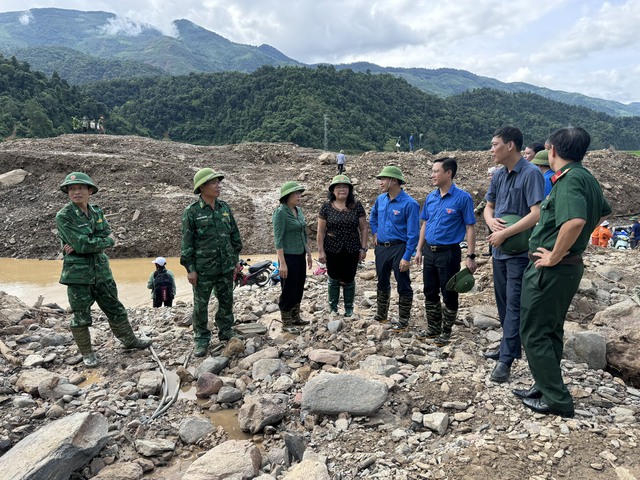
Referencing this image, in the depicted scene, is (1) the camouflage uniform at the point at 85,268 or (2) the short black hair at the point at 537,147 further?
(2) the short black hair at the point at 537,147

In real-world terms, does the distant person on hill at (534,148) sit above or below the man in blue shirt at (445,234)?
above

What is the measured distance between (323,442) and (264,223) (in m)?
11.7

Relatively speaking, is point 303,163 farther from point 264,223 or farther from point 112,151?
point 112,151

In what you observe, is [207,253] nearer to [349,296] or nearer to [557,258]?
[349,296]

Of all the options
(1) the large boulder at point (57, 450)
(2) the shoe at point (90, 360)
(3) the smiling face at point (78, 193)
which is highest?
(3) the smiling face at point (78, 193)

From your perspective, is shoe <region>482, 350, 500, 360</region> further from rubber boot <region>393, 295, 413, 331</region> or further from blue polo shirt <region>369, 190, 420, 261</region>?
blue polo shirt <region>369, 190, 420, 261</region>

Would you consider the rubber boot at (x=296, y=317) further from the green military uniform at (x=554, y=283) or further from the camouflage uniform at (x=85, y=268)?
the green military uniform at (x=554, y=283)

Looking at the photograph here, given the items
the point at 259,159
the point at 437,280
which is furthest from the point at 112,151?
the point at 437,280

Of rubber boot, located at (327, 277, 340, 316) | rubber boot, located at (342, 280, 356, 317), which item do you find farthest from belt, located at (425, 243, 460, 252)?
rubber boot, located at (327, 277, 340, 316)

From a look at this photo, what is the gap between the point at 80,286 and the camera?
12.8ft

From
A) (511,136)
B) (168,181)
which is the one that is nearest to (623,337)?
Result: (511,136)

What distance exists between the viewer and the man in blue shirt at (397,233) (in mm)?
4148

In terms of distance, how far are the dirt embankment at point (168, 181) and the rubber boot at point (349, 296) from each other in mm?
8117

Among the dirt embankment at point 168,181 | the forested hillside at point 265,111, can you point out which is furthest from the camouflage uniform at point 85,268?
the forested hillside at point 265,111
